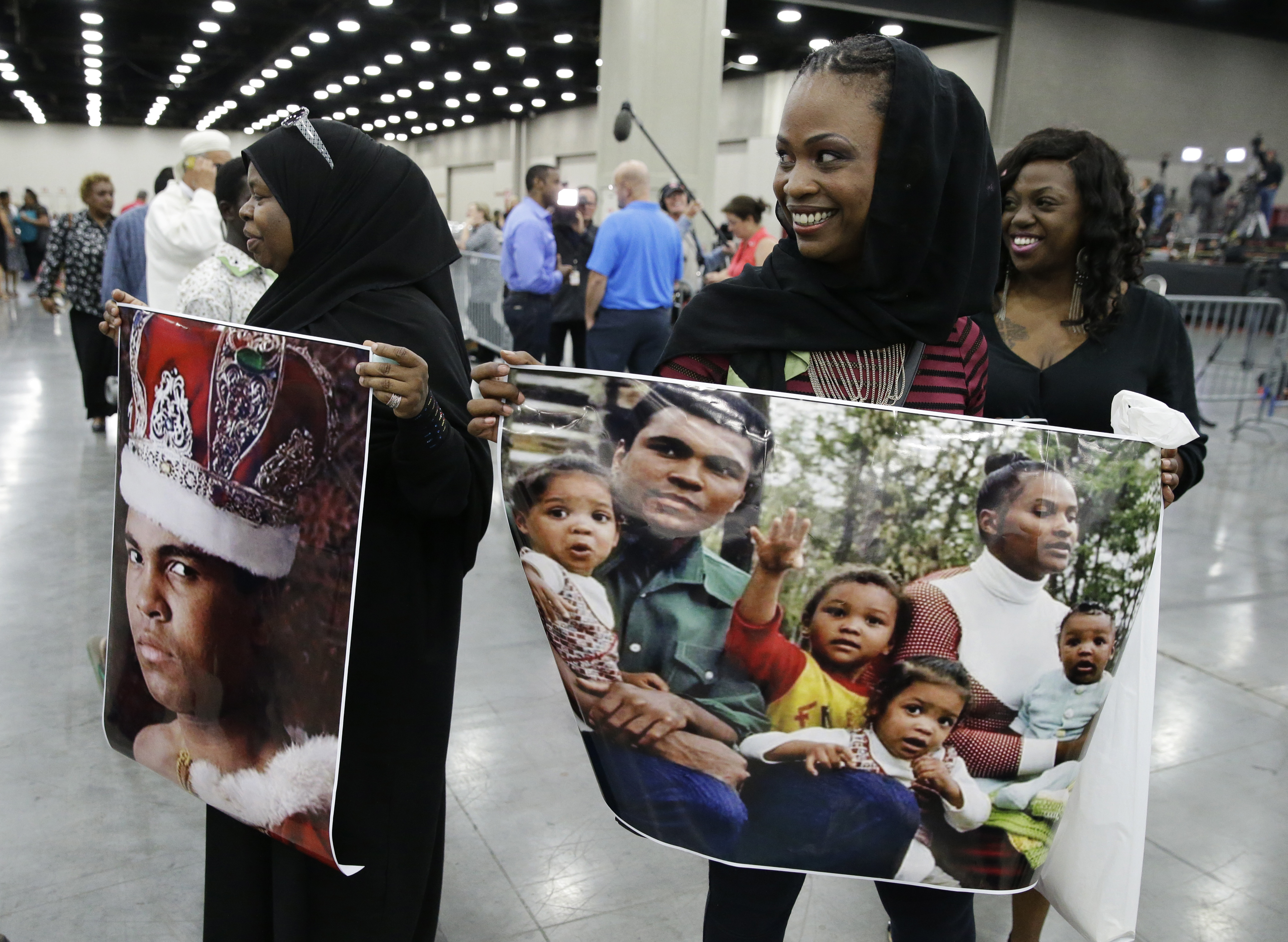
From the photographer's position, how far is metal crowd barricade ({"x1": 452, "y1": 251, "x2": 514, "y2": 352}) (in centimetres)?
1019

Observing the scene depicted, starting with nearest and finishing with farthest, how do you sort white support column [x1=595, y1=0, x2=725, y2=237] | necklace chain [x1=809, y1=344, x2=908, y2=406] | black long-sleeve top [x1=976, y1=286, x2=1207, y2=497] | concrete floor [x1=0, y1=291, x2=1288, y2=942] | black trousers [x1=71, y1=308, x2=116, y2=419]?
1. necklace chain [x1=809, y1=344, x2=908, y2=406]
2. black long-sleeve top [x1=976, y1=286, x2=1207, y2=497]
3. concrete floor [x1=0, y1=291, x2=1288, y2=942]
4. black trousers [x1=71, y1=308, x2=116, y2=419]
5. white support column [x1=595, y1=0, x2=725, y2=237]

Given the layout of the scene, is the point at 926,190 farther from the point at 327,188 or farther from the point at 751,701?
the point at 327,188

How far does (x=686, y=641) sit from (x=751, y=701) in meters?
0.11

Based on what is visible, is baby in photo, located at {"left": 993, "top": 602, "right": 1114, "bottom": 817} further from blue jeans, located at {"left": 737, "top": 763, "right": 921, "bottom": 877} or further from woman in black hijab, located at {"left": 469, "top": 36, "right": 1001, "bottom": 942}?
woman in black hijab, located at {"left": 469, "top": 36, "right": 1001, "bottom": 942}

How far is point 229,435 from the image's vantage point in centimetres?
149

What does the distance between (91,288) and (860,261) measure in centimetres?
645

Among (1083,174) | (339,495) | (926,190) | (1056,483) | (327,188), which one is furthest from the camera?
(1083,174)

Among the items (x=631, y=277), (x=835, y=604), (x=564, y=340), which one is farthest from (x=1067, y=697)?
(x=564, y=340)

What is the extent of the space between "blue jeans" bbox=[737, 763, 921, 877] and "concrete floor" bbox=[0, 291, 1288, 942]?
107 centimetres

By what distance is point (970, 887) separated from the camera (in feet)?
4.21

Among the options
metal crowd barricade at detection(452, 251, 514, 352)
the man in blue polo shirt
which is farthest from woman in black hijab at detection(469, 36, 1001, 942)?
metal crowd barricade at detection(452, 251, 514, 352)

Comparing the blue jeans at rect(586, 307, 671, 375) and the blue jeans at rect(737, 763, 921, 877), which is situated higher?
the blue jeans at rect(586, 307, 671, 375)

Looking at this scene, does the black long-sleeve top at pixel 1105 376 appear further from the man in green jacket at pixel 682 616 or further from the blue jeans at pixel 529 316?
the blue jeans at pixel 529 316

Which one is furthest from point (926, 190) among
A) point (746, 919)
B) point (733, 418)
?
point (746, 919)
